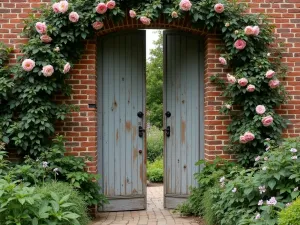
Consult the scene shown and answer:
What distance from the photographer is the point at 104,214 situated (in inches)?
241

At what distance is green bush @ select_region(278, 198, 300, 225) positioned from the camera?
3334 millimetres

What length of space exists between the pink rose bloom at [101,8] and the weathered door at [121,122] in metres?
0.71

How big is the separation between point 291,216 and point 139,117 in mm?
3296

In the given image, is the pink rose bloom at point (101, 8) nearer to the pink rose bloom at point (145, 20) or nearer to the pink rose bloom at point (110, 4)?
the pink rose bloom at point (110, 4)

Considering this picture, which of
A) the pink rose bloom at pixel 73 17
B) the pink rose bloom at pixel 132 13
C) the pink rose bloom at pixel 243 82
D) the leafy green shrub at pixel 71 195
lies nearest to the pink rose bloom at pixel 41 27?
the pink rose bloom at pixel 73 17

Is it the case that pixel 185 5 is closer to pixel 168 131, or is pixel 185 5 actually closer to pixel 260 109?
pixel 260 109

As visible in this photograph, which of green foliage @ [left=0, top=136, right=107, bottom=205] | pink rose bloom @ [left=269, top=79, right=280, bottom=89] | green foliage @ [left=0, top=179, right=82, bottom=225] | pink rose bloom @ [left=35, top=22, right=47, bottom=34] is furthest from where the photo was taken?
pink rose bloom @ [left=269, top=79, right=280, bottom=89]

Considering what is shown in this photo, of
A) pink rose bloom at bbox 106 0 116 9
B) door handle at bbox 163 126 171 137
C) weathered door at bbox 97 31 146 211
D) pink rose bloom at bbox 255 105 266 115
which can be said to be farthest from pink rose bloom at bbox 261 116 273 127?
pink rose bloom at bbox 106 0 116 9

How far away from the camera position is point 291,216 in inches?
132

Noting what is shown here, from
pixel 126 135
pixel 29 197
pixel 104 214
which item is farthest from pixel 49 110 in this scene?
pixel 29 197

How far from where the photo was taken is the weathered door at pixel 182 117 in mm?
6363

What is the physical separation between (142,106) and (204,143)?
3.44 feet

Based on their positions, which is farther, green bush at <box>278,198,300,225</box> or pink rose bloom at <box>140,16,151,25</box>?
pink rose bloom at <box>140,16,151,25</box>

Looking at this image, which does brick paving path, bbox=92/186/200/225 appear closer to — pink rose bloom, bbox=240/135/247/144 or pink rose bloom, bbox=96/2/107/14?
pink rose bloom, bbox=240/135/247/144
